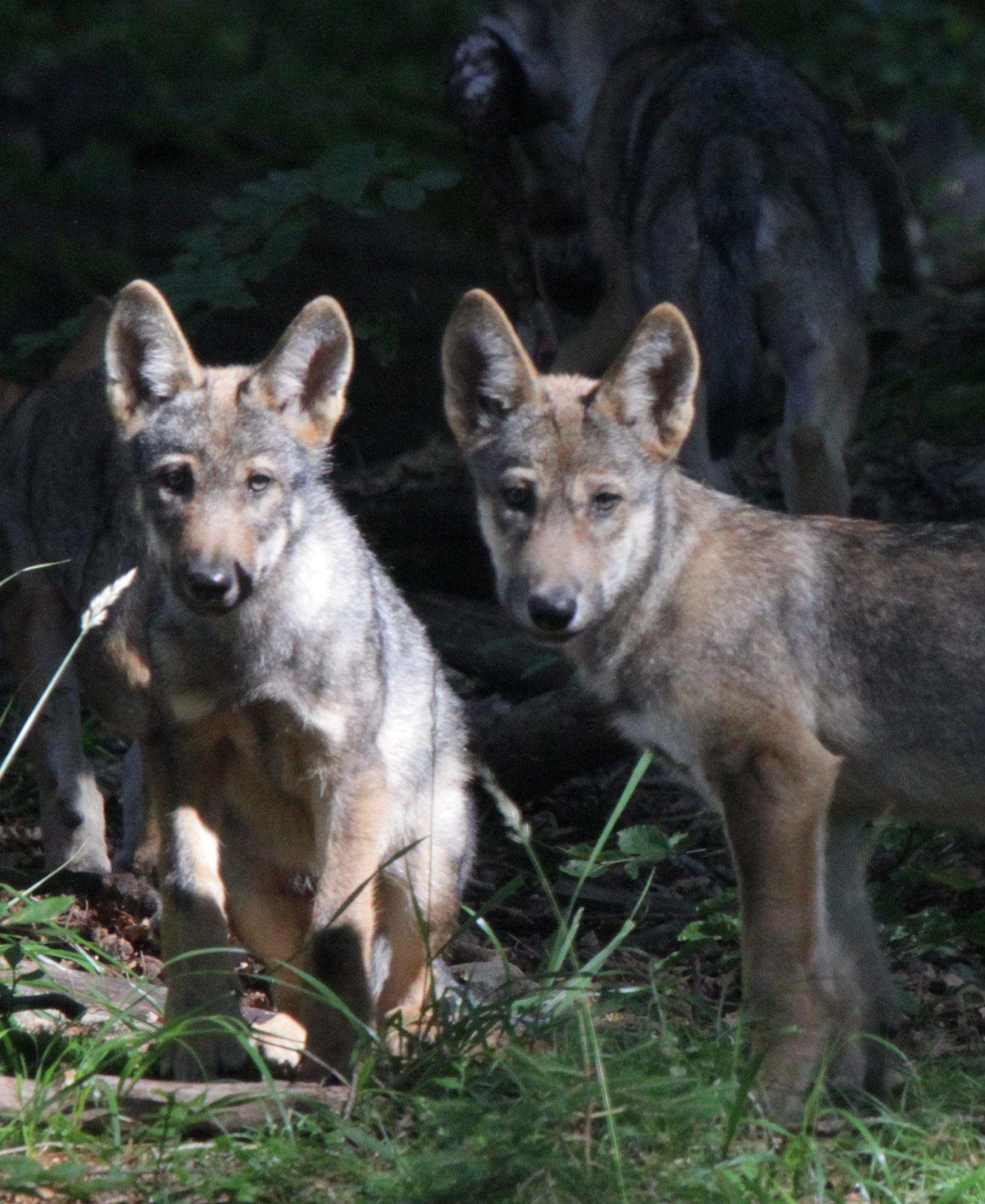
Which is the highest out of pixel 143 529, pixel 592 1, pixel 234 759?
pixel 592 1

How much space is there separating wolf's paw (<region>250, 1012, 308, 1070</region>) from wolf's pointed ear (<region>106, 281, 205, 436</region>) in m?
1.57

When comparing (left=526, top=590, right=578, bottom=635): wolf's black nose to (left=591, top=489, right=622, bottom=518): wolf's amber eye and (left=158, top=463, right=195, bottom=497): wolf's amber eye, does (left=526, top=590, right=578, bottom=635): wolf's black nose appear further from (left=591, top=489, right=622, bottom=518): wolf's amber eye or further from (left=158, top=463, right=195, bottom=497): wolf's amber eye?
(left=158, top=463, right=195, bottom=497): wolf's amber eye

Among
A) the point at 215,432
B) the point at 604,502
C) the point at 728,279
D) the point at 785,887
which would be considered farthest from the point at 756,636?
the point at 728,279

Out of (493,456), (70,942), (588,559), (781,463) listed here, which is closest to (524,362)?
(493,456)

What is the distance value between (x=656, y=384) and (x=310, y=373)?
0.91 m

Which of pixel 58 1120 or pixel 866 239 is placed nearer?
pixel 58 1120

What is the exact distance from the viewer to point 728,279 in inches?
260

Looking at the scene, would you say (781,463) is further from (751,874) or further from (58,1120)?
(58,1120)

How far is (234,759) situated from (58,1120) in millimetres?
1102

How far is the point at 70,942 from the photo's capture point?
4.61 metres

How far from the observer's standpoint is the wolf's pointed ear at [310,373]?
4.41m

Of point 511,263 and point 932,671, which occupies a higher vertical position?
point 511,263

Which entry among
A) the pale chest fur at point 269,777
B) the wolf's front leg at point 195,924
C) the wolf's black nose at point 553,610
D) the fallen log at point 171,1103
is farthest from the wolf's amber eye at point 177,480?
the fallen log at point 171,1103

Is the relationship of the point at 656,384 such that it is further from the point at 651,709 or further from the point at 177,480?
the point at 177,480
